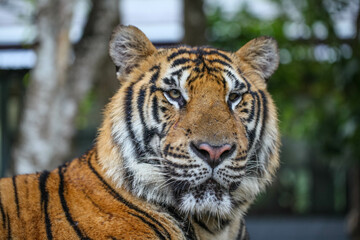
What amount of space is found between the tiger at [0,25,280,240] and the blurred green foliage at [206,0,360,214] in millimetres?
2345

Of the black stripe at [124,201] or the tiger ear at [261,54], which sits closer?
the black stripe at [124,201]

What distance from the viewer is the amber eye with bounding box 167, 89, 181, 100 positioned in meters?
2.52

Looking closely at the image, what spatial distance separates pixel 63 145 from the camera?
19.1 feet

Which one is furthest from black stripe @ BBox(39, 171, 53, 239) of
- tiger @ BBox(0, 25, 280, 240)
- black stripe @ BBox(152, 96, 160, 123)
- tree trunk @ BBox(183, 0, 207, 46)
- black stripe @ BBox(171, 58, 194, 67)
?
tree trunk @ BBox(183, 0, 207, 46)

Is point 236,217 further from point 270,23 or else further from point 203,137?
point 270,23

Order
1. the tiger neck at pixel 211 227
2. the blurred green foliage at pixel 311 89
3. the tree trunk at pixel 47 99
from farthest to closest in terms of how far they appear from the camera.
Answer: the blurred green foliage at pixel 311 89 → the tree trunk at pixel 47 99 → the tiger neck at pixel 211 227

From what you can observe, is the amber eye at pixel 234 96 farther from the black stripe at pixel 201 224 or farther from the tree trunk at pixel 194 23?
the tree trunk at pixel 194 23

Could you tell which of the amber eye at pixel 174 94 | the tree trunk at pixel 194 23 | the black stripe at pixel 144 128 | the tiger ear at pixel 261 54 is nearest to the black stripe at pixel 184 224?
the black stripe at pixel 144 128

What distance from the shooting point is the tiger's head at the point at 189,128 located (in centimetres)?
232

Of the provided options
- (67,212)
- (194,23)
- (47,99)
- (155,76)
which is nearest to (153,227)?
(67,212)

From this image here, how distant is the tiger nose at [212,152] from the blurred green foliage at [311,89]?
2.71 meters

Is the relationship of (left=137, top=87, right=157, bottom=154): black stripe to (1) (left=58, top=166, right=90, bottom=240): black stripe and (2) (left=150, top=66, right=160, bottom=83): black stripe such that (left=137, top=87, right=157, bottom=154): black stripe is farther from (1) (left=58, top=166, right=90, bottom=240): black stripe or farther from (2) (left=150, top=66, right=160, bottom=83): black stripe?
(1) (left=58, top=166, right=90, bottom=240): black stripe

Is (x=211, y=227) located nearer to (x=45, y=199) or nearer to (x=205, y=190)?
(x=205, y=190)

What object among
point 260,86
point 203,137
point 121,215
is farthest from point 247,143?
point 121,215
